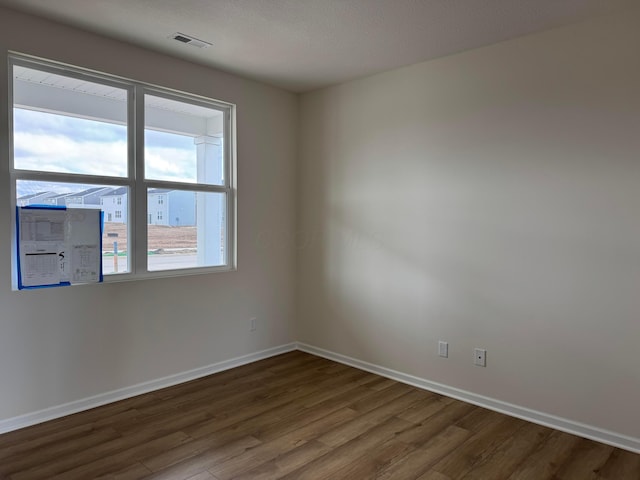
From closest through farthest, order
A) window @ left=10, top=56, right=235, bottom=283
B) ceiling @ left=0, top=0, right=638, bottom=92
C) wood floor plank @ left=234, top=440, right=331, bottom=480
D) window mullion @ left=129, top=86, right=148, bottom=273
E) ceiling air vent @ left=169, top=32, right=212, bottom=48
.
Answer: wood floor plank @ left=234, top=440, right=331, bottom=480 → ceiling @ left=0, top=0, right=638, bottom=92 → window @ left=10, top=56, right=235, bottom=283 → ceiling air vent @ left=169, top=32, right=212, bottom=48 → window mullion @ left=129, top=86, right=148, bottom=273

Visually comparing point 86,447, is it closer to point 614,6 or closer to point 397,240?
point 397,240

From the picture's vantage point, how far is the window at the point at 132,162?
2.93 m

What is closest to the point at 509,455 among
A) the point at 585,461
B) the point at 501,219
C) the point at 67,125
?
the point at 585,461

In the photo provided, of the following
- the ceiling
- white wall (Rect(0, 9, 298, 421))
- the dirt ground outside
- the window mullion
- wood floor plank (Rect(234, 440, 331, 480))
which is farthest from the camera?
the window mullion

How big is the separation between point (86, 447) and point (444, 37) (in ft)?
11.9

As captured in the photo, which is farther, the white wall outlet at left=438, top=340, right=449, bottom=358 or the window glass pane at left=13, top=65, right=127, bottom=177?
the white wall outlet at left=438, top=340, right=449, bottom=358

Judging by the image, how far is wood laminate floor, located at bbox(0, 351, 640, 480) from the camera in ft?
7.80

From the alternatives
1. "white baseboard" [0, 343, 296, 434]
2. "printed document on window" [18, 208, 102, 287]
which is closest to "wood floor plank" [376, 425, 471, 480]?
"white baseboard" [0, 343, 296, 434]

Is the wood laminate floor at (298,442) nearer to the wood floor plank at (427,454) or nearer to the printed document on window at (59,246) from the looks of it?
the wood floor plank at (427,454)

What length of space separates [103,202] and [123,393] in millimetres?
1491

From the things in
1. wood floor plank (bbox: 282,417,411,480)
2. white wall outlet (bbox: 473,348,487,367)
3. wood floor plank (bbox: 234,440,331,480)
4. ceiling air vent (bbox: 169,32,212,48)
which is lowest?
wood floor plank (bbox: 282,417,411,480)

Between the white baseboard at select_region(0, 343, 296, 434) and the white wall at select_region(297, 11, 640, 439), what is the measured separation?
0.91 metres

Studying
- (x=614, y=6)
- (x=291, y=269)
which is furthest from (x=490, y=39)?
(x=291, y=269)

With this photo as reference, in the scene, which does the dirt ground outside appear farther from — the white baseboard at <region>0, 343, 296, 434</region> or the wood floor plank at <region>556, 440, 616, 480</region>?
the wood floor plank at <region>556, 440, 616, 480</region>
